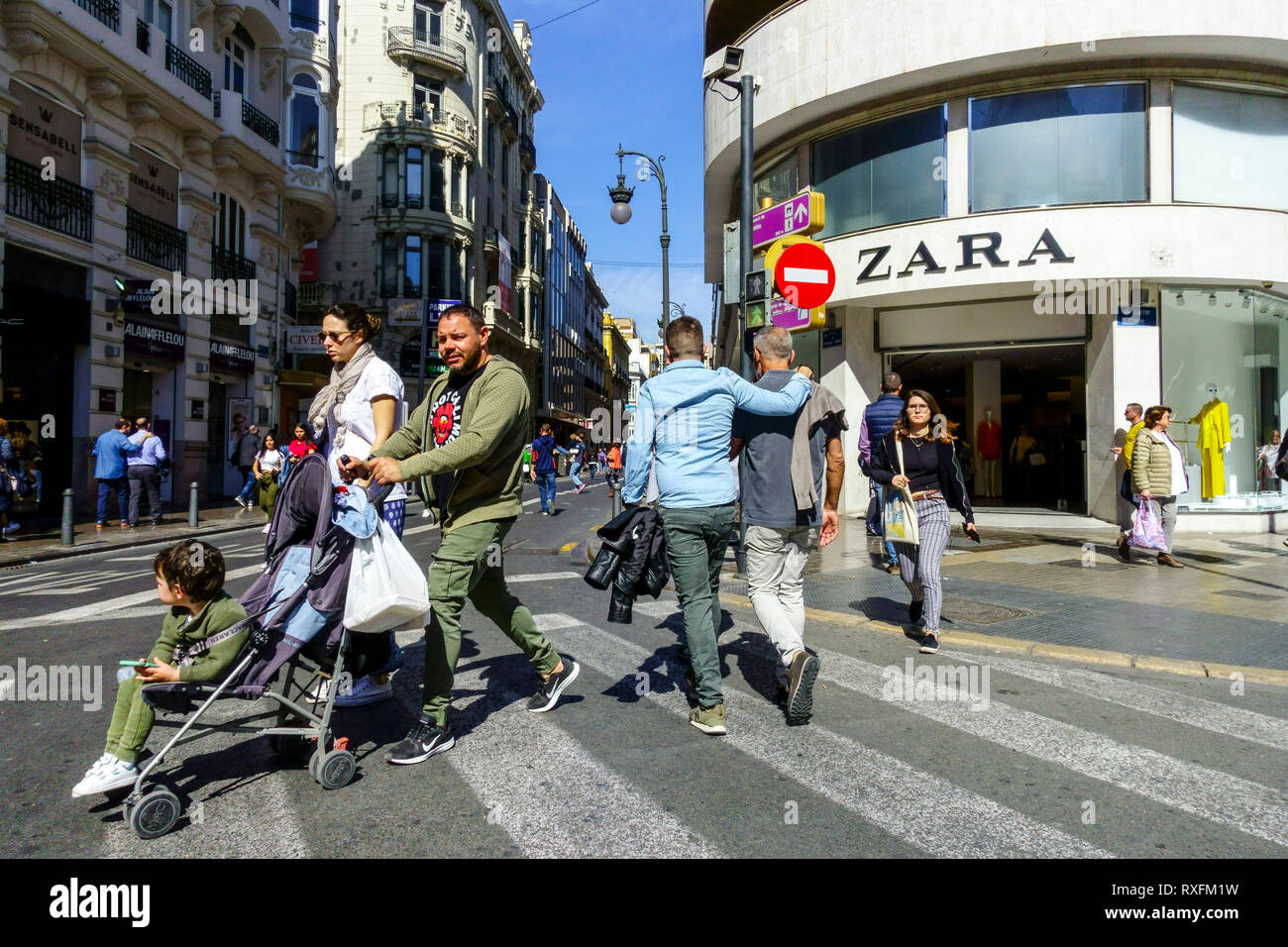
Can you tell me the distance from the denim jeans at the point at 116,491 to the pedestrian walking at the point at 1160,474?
50.2 feet

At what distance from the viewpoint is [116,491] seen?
48.3 feet

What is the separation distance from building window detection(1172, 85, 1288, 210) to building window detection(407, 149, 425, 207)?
3204cm

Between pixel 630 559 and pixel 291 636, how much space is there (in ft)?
5.49

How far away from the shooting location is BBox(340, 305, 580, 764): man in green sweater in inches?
143

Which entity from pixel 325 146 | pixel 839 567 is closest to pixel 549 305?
pixel 325 146

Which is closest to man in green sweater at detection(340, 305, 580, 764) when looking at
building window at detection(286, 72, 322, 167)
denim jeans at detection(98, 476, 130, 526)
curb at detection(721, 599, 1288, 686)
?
curb at detection(721, 599, 1288, 686)

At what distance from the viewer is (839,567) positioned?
9.50 meters

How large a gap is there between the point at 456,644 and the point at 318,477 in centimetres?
93

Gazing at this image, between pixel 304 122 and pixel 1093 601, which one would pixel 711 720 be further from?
pixel 304 122

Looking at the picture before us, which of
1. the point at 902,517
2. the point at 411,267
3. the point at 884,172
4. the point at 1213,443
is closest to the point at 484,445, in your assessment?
the point at 902,517

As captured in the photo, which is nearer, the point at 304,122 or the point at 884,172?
the point at 884,172

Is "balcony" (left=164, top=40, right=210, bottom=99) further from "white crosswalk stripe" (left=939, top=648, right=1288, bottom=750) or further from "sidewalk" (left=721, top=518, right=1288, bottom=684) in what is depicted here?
"white crosswalk stripe" (left=939, top=648, right=1288, bottom=750)

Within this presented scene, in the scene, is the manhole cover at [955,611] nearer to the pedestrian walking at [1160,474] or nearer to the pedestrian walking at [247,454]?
the pedestrian walking at [1160,474]

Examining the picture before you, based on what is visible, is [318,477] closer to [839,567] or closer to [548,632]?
[548,632]
